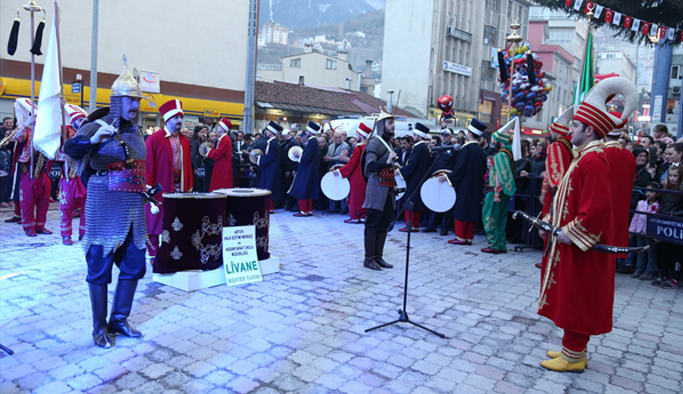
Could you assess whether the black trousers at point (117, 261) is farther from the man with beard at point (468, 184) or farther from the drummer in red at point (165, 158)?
the man with beard at point (468, 184)

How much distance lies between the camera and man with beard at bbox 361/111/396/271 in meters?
6.74

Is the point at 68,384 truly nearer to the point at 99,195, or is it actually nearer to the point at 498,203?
the point at 99,195

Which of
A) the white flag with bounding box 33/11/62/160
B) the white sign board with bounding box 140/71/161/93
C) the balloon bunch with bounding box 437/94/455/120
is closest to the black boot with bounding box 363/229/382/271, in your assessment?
the white flag with bounding box 33/11/62/160

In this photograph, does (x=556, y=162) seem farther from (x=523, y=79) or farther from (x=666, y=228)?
(x=523, y=79)

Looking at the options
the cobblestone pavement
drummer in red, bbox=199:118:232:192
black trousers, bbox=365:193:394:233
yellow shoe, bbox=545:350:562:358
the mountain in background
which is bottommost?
the cobblestone pavement

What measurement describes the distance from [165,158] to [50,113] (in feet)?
6.67

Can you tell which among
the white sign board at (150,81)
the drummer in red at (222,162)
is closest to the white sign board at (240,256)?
the drummer in red at (222,162)

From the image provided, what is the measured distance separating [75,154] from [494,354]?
12.0 feet

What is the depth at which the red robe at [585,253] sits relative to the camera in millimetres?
3576

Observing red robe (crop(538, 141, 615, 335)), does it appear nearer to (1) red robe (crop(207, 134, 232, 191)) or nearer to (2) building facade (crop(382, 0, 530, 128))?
(1) red robe (crop(207, 134, 232, 191))

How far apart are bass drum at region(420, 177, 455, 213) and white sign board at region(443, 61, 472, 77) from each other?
35.0 m

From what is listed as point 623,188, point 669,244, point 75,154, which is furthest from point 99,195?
point 669,244

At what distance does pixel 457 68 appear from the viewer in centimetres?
4325

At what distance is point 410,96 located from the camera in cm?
4200
